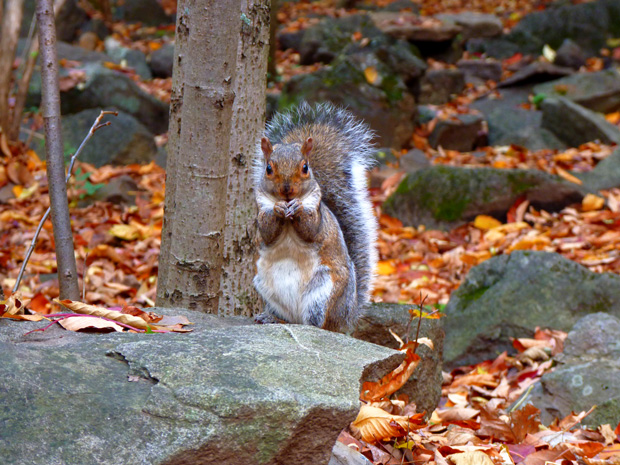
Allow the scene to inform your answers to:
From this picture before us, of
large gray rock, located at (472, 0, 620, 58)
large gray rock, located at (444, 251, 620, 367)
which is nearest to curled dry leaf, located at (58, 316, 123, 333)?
large gray rock, located at (444, 251, 620, 367)

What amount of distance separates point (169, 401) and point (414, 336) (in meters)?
1.81

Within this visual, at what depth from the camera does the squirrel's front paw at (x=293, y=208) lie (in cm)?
A: 244

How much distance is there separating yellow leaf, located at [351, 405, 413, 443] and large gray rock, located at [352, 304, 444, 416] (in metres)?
0.71

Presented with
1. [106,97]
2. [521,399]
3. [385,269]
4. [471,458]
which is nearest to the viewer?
[471,458]

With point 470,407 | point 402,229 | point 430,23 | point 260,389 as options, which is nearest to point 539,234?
point 402,229

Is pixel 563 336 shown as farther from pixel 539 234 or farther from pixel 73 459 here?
pixel 73 459

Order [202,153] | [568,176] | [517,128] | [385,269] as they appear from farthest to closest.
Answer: [517,128] < [568,176] < [385,269] < [202,153]

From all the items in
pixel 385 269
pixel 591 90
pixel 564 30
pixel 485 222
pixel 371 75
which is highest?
pixel 564 30

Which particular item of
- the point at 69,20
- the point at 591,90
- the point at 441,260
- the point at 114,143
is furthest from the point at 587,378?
the point at 69,20

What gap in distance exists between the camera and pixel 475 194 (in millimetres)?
5992

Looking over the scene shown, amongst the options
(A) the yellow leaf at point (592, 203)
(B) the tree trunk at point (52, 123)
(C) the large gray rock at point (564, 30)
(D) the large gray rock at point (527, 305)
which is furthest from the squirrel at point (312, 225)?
(C) the large gray rock at point (564, 30)

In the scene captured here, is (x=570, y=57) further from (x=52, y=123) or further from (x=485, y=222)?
(x=52, y=123)

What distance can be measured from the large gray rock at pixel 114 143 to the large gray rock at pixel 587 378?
208 inches

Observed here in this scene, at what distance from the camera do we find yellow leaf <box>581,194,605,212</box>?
5.91 m
